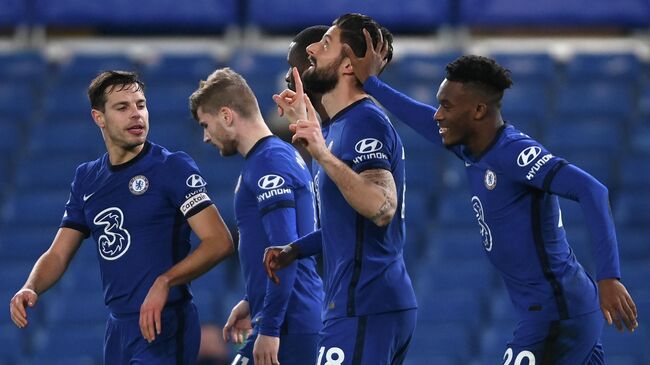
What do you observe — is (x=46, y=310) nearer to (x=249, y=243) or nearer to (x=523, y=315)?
(x=249, y=243)

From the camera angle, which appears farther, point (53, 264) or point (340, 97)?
point (53, 264)

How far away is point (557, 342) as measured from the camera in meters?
4.88

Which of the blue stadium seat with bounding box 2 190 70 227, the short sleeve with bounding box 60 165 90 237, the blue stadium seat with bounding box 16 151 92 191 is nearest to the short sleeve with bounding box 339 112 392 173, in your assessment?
the short sleeve with bounding box 60 165 90 237

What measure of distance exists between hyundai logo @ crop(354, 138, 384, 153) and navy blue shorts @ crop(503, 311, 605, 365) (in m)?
0.97

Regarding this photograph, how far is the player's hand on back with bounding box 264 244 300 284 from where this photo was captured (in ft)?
16.5

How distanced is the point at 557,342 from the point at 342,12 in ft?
23.1

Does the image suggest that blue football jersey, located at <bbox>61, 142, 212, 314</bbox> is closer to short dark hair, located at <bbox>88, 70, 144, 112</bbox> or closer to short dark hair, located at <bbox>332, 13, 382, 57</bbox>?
short dark hair, located at <bbox>88, 70, 144, 112</bbox>

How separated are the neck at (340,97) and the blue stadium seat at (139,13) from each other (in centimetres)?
674

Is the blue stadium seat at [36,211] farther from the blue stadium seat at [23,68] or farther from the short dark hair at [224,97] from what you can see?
the short dark hair at [224,97]

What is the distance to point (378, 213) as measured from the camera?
4.56m

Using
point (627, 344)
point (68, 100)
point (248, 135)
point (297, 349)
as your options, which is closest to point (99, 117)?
point (248, 135)

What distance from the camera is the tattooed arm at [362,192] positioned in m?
4.54

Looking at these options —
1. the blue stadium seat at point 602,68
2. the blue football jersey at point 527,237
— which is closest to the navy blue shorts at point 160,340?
the blue football jersey at point 527,237

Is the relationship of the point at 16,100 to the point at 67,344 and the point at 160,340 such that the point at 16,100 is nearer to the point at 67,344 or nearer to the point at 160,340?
the point at 67,344
